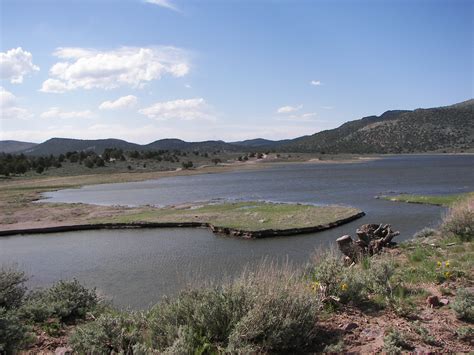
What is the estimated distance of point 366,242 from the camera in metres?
15.8

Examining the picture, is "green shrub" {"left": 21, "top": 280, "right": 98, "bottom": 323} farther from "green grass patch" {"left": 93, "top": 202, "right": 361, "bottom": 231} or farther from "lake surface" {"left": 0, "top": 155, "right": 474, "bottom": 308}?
"green grass patch" {"left": 93, "top": 202, "right": 361, "bottom": 231}

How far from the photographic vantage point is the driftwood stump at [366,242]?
47.8ft

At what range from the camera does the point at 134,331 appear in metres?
6.73

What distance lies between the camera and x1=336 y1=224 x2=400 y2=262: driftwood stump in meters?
14.6

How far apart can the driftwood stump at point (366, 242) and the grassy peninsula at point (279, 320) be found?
543 centimetres

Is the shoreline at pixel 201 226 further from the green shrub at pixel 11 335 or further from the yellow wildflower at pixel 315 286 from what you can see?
the green shrub at pixel 11 335

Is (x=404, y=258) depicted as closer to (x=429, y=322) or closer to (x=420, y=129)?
(x=429, y=322)

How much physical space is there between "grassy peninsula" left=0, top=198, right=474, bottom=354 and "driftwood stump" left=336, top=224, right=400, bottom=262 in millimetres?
5429

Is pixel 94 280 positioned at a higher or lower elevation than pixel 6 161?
lower

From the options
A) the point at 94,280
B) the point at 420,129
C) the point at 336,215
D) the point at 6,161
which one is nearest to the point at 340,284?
the point at 94,280

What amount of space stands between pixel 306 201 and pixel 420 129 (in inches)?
6816

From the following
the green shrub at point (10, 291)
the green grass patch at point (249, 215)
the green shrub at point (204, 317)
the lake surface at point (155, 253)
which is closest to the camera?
the green shrub at point (204, 317)

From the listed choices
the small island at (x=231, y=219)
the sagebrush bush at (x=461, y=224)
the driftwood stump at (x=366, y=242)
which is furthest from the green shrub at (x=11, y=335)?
the small island at (x=231, y=219)

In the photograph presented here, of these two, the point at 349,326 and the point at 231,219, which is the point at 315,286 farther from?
the point at 231,219
